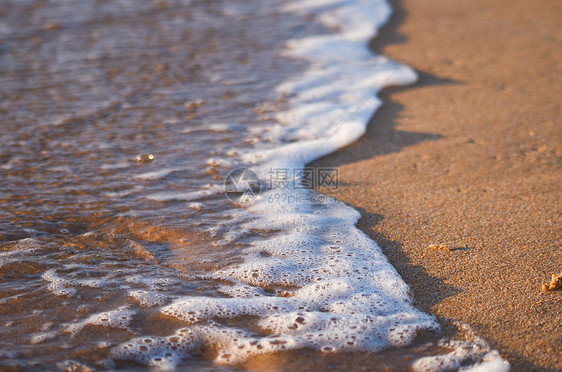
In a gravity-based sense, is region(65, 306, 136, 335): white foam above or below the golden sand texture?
above

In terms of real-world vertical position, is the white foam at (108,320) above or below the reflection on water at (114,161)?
below

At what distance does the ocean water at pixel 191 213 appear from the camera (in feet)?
6.36

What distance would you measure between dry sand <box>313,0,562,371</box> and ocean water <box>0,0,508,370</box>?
137 mm

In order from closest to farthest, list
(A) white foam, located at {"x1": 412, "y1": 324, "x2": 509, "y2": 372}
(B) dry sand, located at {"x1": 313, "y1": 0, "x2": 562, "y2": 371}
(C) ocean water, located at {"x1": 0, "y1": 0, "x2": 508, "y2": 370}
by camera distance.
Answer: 1. (A) white foam, located at {"x1": 412, "y1": 324, "x2": 509, "y2": 372}
2. (C) ocean water, located at {"x1": 0, "y1": 0, "x2": 508, "y2": 370}
3. (B) dry sand, located at {"x1": 313, "y1": 0, "x2": 562, "y2": 371}

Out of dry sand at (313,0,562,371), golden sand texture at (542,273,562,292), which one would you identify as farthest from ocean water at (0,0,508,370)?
golden sand texture at (542,273,562,292)

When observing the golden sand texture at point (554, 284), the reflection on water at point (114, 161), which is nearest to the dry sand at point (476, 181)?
the golden sand texture at point (554, 284)

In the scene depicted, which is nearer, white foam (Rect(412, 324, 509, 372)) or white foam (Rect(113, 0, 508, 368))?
white foam (Rect(412, 324, 509, 372))

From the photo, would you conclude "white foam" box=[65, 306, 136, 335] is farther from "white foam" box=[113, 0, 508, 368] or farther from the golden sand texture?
the golden sand texture

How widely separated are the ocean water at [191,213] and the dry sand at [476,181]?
0.14 m

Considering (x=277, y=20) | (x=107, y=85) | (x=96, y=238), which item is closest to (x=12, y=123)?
(x=107, y=85)

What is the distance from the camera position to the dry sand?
6.89ft

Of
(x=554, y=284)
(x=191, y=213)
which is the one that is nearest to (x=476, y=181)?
(x=554, y=284)

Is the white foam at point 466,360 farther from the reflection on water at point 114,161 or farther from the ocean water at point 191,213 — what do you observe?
the reflection on water at point 114,161

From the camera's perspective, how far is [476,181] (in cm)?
302
